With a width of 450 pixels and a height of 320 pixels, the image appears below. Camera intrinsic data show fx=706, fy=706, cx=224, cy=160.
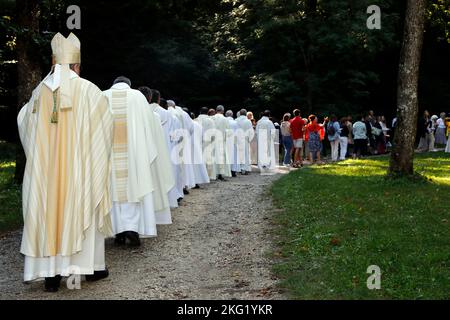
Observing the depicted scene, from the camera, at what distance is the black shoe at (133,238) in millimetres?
10211

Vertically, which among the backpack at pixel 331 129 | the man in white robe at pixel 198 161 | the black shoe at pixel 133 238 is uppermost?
the backpack at pixel 331 129

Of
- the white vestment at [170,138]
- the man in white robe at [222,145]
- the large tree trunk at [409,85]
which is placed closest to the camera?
the white vestment at [170,138]

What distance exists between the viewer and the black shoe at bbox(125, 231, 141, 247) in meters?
10.2

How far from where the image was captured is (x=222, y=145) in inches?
845

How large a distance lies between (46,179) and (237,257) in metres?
2.81

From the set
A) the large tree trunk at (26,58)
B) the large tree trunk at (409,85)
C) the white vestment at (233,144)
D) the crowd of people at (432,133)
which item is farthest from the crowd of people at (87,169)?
the crowd of people at (432,133)

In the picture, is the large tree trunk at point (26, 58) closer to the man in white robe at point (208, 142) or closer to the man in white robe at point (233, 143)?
the man in white robe at point (208, 142)

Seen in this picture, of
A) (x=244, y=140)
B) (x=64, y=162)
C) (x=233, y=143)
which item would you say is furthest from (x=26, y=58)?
(x=64, y=162)

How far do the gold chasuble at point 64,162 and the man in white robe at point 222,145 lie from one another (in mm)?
12099

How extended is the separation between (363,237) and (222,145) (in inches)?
469

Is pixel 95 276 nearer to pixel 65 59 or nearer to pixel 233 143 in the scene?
pixel 65 59

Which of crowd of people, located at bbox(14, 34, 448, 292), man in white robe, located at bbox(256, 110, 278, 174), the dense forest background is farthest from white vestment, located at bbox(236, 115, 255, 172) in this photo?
the dense forest background

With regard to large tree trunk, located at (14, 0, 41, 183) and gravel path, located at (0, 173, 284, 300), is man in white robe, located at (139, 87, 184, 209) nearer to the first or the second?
gravel path, located at (0, 173, 284, 300)

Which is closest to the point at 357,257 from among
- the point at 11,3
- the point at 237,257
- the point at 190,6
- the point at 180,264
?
the point at 237,257
